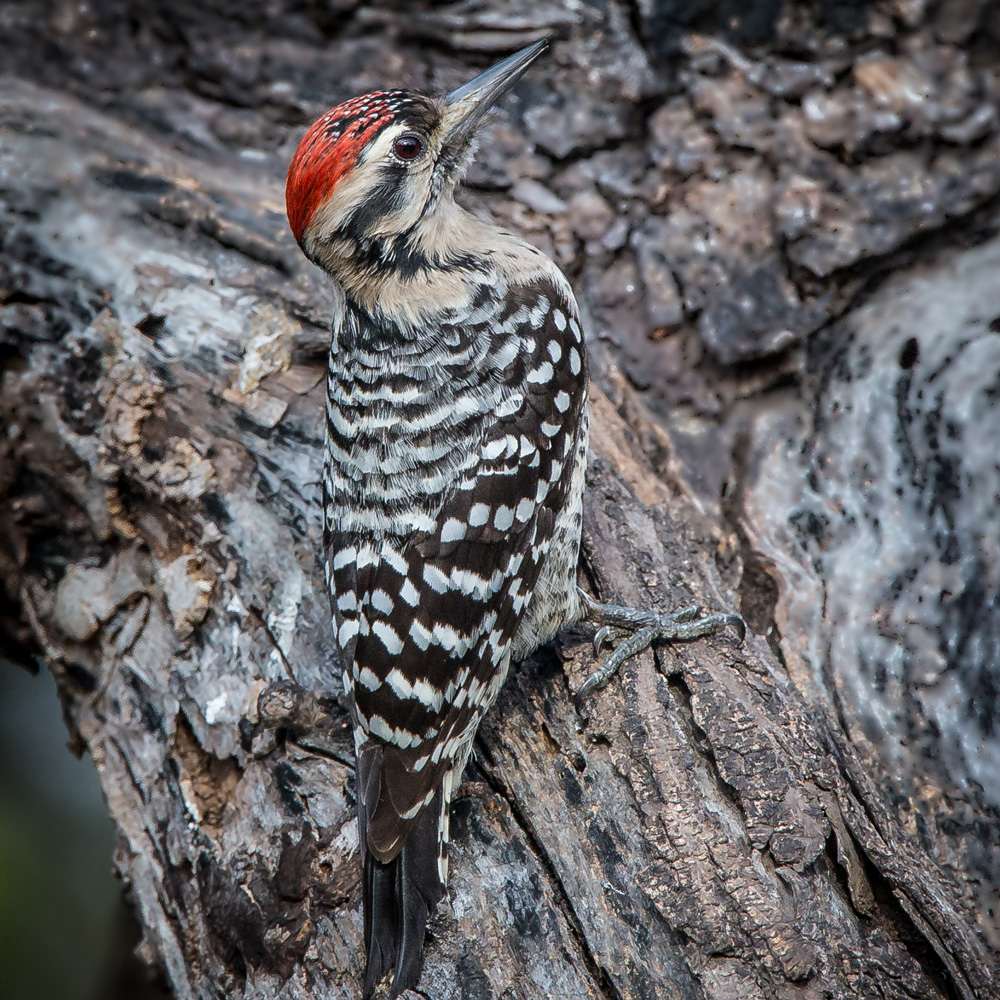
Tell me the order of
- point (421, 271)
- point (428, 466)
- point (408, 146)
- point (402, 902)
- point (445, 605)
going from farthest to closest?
point (421, 271) < point (408, 146) < point (428, 466) < point (445, 605) < point (402, 902)

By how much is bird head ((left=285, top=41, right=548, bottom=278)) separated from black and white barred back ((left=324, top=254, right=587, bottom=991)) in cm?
22

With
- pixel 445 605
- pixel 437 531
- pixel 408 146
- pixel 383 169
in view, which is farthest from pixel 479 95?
pixel 445 605

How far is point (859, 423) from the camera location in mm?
3109

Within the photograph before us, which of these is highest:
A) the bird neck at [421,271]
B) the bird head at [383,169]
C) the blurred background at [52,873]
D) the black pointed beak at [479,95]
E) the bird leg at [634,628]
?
the black pointed beak at [479,95]

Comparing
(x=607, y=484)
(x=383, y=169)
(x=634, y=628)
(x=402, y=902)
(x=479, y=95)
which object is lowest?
(x=402, y=902)

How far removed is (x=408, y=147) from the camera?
102 inches

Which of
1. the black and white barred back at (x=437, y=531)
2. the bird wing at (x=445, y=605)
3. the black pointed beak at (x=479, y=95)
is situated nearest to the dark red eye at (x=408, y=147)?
the black pointed beak at (x=479, y=95)

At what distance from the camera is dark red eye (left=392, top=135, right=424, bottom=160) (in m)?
2.55

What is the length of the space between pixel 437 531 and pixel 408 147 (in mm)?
1139

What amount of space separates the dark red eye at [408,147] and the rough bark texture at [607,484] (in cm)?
77

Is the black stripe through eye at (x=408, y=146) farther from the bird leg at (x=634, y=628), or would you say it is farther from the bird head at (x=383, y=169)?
the bird leg at (x=634, y=628)

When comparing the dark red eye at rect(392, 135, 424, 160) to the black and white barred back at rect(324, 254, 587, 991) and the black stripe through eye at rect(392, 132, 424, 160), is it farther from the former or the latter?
the black and white barred back at rect(324, 254, 587, 991)

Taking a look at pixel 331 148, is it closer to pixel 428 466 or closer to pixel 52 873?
pixel 428 466

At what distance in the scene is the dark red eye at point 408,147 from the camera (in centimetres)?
255
